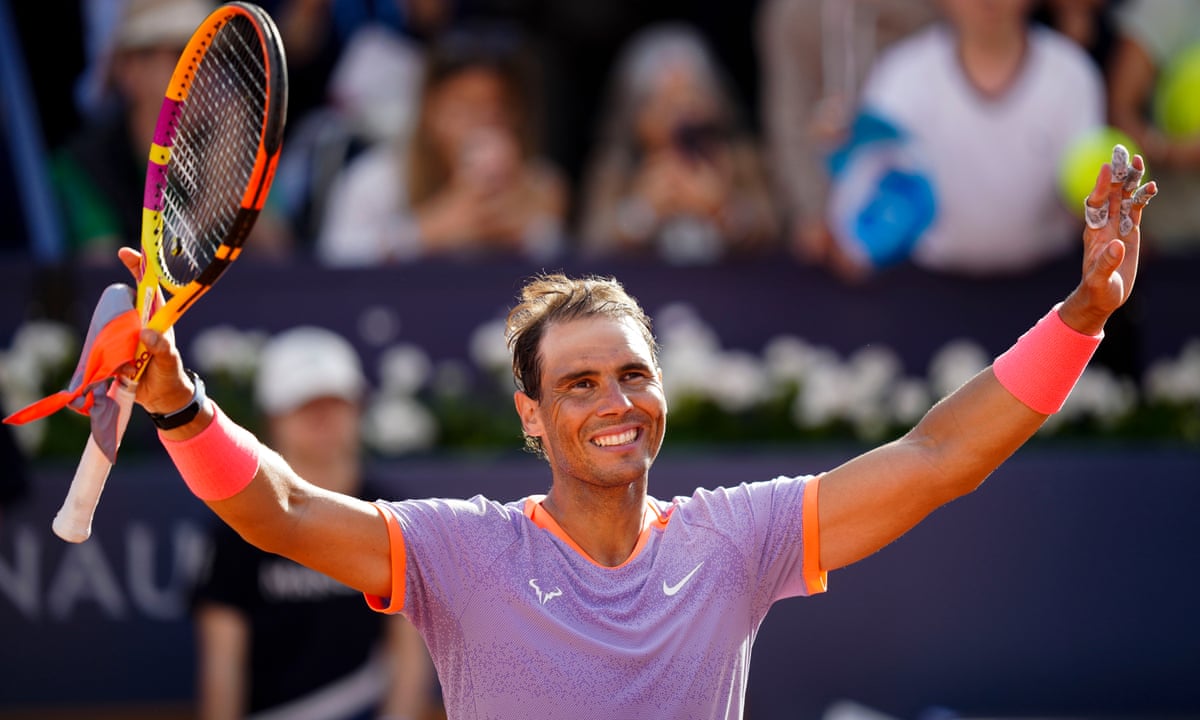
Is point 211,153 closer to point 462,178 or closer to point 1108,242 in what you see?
point 1108,242

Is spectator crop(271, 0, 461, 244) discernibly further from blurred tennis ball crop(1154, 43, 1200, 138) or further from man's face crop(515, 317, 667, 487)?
man's face crop(515, 317, 667, 487)

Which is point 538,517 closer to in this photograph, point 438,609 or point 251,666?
point 438,609

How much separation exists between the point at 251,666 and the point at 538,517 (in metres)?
2.36

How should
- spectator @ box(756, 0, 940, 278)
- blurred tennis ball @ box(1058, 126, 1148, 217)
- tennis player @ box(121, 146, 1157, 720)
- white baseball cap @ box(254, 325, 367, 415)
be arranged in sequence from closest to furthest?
tennis player @ box(121, 146, 1157, 720)
white baseball cap @ box(254, 325, 367, 415)
blurred tennis ball @ box(1058, 126, 1148, 217)
spectator @ box(756, 0, 940, 278)

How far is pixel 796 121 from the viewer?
6.71 meters

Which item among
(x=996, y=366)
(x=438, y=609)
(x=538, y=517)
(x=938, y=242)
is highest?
(x=938, y=242)

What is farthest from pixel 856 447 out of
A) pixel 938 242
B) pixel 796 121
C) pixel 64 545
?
pixel 64 545

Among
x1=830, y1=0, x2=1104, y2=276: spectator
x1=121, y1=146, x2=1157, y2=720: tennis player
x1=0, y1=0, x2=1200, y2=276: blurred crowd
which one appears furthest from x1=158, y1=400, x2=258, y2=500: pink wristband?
x1=830, y1=0, x2=1104, y2=276: spectator

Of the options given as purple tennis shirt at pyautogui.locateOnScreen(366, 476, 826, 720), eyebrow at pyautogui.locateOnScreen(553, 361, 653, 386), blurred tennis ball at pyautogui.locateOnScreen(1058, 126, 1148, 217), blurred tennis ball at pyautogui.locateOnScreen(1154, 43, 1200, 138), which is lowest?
purple tennis shirt at pyautogui.locateOnScreen(366, 476, 826, 720)

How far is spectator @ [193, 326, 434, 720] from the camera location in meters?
5.16

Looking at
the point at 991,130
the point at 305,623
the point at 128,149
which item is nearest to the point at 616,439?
the point at 305,623

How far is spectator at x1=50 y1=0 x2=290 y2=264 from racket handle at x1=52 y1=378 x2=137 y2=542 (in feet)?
12.4

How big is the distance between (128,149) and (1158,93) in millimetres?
4031

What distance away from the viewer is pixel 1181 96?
21.4ft
